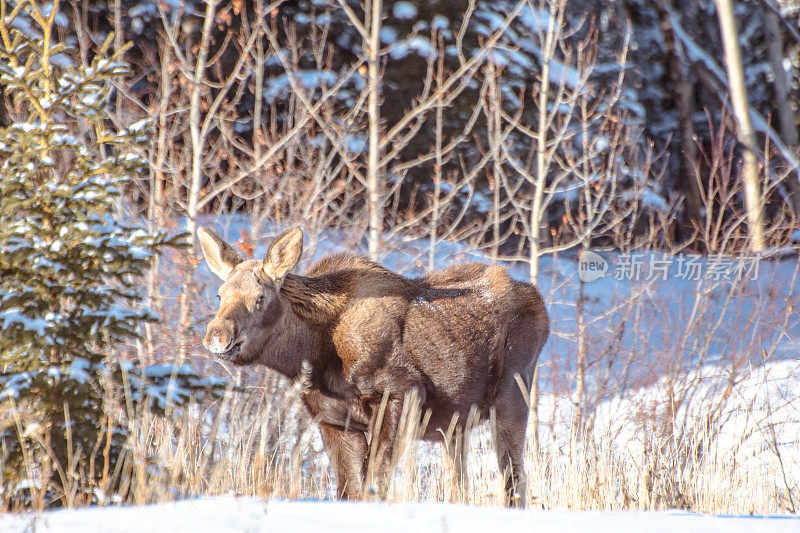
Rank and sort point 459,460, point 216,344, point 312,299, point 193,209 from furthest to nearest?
point 193,209
point 459,460
point 312,299
point 216,344

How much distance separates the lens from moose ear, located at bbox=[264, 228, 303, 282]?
20.2 ft

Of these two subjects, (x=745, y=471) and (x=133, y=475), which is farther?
(x=745, y=471)

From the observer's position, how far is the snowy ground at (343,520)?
3270mm

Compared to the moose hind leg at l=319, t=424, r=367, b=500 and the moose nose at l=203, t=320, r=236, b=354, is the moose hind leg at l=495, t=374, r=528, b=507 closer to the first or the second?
the moose hind leg at l=319, t=424, r=367, b=500

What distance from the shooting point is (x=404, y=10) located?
14523 millimetres

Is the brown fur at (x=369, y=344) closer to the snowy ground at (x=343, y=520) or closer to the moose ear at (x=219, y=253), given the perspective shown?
the moose ear at (x=219, y=253)

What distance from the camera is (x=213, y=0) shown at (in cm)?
939

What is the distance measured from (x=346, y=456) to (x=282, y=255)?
1.58 m

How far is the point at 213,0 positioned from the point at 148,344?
3.93 metres

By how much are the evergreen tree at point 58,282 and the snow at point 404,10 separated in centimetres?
926

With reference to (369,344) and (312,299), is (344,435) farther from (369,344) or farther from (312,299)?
(312,299)

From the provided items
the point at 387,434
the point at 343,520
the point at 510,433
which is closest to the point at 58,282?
the point at 387,434

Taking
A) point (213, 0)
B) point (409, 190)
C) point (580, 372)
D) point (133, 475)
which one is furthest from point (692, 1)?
point (133, 475)

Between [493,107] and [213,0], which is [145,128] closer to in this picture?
[213,0]
